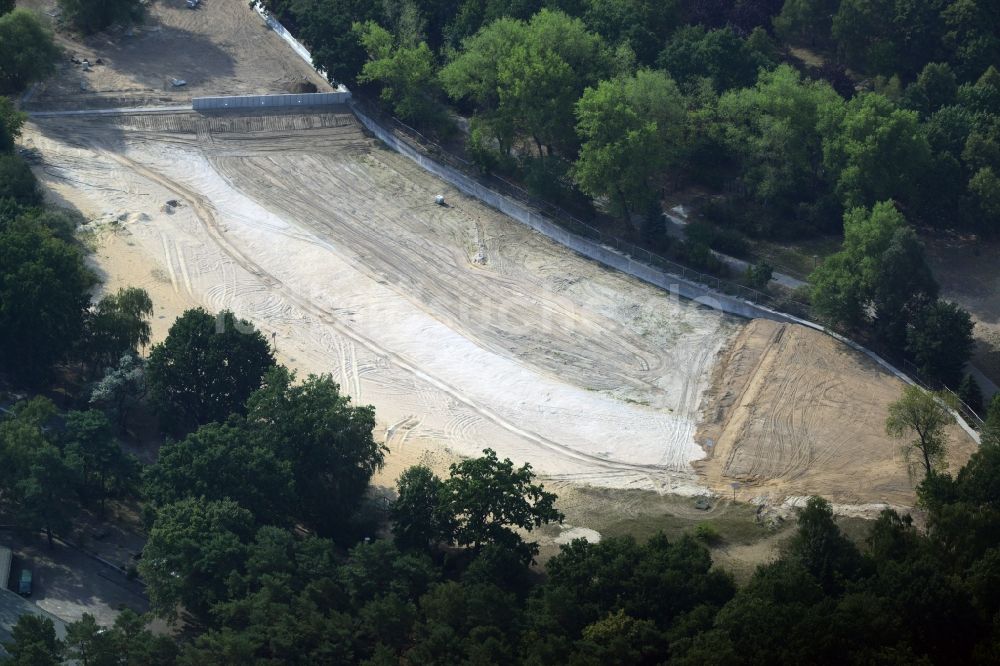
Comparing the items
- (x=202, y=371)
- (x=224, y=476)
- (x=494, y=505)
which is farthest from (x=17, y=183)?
(x=494, y=505)

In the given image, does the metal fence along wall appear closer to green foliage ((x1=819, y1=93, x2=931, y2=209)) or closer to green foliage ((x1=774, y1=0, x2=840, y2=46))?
green foliage ((x1=774, y1=0, x2=840, y2=46))

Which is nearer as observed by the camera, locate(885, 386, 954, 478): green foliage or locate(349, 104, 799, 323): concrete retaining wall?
locate(885, 386, 954, 478): green foliage

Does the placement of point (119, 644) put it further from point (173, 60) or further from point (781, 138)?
point (173, 60)

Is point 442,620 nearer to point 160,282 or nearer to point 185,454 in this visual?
point 185,454

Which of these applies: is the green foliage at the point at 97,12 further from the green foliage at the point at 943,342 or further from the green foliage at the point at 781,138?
the green foliage at the point at 943,342

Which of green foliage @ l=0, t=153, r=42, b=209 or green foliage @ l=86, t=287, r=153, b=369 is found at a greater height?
green foliage @ l=0, t=153, r=42, b=209

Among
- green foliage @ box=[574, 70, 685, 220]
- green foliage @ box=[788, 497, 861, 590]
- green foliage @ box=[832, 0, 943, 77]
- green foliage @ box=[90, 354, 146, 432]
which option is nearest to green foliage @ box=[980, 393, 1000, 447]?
green foliage @ box=[788, 497, 861, 590]

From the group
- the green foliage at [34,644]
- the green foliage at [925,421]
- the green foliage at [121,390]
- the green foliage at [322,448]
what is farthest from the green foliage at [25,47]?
the green foliage at [925,421]
